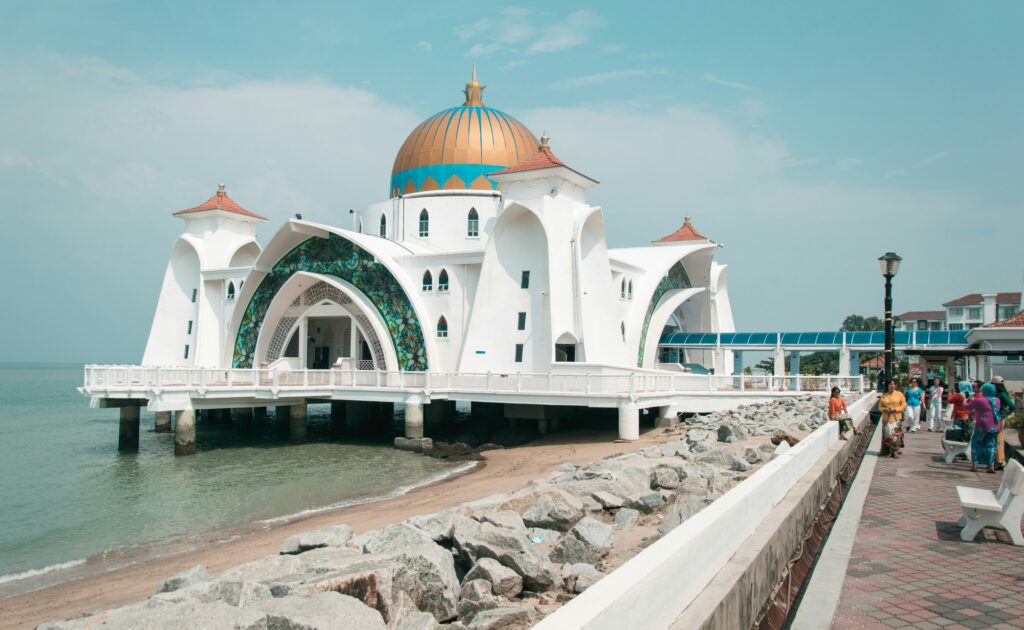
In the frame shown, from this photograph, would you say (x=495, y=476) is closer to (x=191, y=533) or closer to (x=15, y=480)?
(x=191, y=533)

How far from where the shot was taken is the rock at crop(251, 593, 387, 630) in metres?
3.61

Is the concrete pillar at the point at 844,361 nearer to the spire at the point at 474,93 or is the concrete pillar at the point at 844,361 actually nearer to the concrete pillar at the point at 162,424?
the spire at the point at 474,93

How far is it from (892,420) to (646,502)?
592 cm

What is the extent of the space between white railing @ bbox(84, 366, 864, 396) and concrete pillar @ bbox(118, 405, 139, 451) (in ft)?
5.38

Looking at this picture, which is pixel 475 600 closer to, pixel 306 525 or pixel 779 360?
pixel 306 525

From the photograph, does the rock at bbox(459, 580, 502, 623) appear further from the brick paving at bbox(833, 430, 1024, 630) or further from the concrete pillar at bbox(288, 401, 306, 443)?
the concrete pillar at bbox(288, 401, 306, 443)

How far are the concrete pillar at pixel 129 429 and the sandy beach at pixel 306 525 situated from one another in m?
11.1

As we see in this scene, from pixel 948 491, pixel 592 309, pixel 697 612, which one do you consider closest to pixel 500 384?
pixel 592 309

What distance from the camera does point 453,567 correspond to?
505cm

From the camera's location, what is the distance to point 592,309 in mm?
23875

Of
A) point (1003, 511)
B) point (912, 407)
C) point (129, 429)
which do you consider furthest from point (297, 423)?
point (1003, 511)

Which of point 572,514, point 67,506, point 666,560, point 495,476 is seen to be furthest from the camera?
point 495,476

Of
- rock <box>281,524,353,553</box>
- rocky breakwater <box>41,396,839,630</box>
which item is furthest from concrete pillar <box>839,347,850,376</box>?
rock <box>281,524,353,553</box>

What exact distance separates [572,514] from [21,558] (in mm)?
9583
